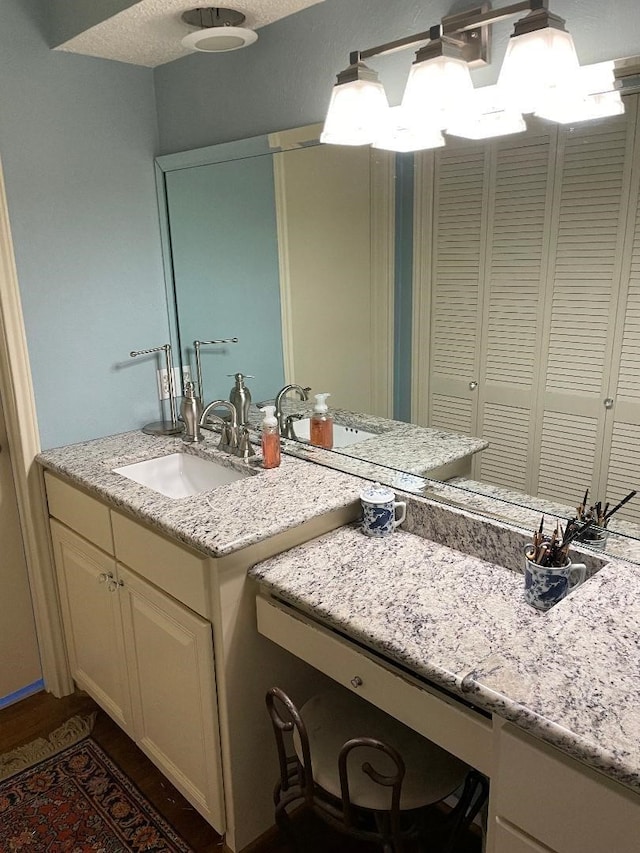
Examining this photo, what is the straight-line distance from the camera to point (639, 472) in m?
1.37

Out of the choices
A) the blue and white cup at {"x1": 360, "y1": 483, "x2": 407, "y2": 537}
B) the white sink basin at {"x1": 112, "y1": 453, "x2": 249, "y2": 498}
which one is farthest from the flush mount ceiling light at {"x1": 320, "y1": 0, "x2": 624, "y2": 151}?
the white sink basin at {"x1": 112, "y1": 453, "x2": 249, "y2": 498}

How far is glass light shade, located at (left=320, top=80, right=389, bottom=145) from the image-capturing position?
58.0 inches

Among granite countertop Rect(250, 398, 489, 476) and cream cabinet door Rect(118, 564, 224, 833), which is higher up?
granite countertop Rect(250, 398, 489, 476)

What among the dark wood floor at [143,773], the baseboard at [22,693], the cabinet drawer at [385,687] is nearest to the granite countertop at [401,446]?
the cabinet drawer at [385,687]

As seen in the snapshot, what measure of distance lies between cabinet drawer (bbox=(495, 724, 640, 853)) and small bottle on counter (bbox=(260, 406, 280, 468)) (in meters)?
1.07

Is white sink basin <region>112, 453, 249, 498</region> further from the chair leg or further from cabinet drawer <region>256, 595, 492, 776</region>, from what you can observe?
the chair leg

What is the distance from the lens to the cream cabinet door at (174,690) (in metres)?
1.61

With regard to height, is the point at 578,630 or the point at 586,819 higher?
the point at 578,630

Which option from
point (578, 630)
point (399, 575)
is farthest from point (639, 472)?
point (399, 575)

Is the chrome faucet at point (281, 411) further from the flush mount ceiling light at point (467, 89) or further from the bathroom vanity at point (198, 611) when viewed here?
the flush mount ceiling light at point (467, 89)

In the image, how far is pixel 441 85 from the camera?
1342mm

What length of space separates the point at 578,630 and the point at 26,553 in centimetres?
185

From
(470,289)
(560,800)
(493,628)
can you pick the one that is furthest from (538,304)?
(560,800)

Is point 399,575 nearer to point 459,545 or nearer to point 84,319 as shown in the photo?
point 459,545
